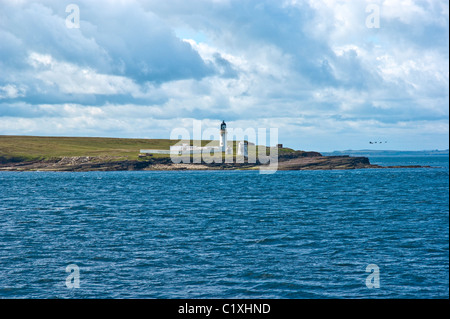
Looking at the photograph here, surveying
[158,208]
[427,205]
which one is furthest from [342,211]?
[158,208]

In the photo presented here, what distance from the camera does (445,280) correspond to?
1053 inches

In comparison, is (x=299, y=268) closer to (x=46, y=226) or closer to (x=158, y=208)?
(x=46, y=226)

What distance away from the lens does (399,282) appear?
2648 cm

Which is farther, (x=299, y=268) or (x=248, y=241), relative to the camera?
(x=248, y=241)

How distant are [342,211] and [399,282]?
3290 centimetres

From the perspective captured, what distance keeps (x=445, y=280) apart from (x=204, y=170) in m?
170

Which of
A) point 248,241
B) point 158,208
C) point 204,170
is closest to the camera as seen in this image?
point 248,241

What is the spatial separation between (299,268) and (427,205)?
143ft

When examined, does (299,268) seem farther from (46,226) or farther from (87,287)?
(46,226)

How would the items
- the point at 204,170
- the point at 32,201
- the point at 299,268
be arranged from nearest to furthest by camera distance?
1. the point at 299,268
2. the point at 32,201
3. the point at 204,170

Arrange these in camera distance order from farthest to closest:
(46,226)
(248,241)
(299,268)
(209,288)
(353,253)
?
1. (46,226)
2. (248,241)
3. (353,253)
4. (299,268)
5. (209,288)

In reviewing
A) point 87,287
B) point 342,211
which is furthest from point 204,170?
point 87,287

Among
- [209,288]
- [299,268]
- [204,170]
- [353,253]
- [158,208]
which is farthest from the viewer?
[204,170]

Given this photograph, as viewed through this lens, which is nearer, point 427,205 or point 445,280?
point 445,280
